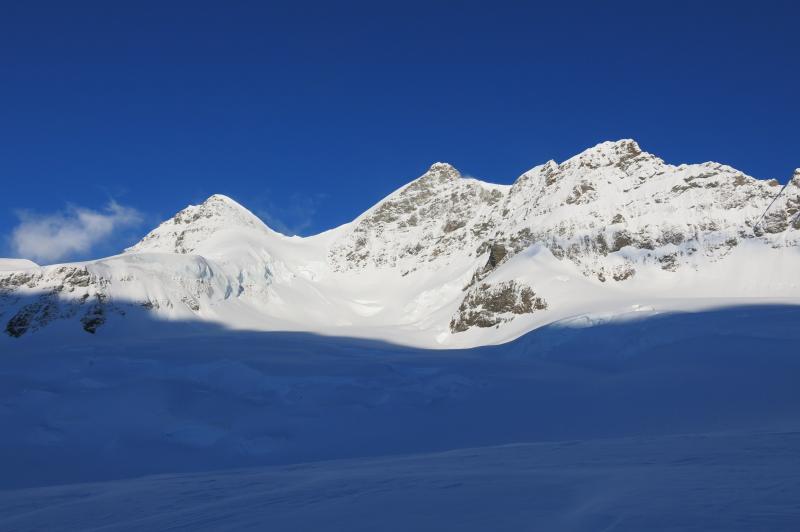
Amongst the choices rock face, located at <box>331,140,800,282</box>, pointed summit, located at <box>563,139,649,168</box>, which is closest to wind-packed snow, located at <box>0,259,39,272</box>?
rock face, located at <box>331,140,800,282</box>

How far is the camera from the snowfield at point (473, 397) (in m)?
7.75

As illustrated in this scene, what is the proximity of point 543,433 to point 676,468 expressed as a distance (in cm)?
790

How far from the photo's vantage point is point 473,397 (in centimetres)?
2056

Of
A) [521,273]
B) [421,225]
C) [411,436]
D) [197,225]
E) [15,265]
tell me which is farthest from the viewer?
[421,225]

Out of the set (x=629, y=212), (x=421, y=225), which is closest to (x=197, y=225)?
(x=421, y=225)

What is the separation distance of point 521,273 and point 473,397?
40088 millimetres

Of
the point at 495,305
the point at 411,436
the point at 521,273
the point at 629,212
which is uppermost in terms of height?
the point at 629,212

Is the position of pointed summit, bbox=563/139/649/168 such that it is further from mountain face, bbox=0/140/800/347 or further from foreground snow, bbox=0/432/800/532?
foreground snow, bbox=0/432/800/532

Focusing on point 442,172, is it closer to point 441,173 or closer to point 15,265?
point 441,173

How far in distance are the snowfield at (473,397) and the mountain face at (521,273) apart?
31cm

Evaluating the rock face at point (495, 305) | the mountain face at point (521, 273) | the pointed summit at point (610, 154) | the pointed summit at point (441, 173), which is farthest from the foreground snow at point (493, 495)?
the pointed summit at point (441, 173)

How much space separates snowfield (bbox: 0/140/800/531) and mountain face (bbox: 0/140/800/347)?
0.31 meters

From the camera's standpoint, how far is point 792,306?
109 ft

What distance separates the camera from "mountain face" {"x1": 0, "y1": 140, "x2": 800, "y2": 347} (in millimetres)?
55188
